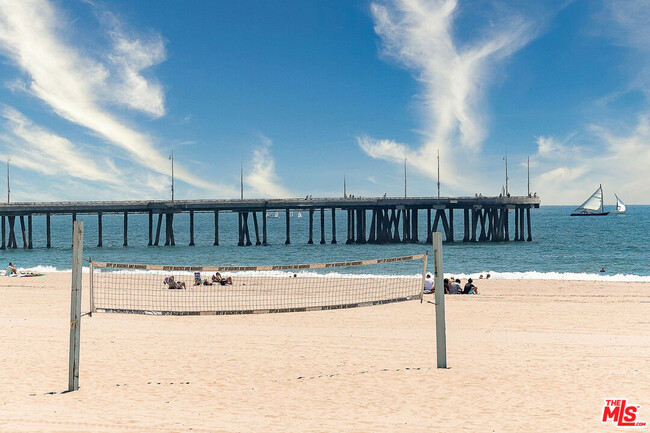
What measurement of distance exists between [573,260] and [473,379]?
127 feet

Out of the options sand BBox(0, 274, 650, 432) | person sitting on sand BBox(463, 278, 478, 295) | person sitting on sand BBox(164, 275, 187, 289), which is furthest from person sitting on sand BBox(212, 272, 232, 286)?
person sitting on sand BBox(463, 278, 478, 295)

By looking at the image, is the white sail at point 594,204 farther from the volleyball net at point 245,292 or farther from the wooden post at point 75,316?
the wooden post at point 75,316

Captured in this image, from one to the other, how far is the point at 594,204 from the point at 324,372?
16420 cm

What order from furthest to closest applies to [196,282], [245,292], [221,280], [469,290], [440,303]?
[221,280] < [196,282] < [245,292] < [469,290] < [440,303]

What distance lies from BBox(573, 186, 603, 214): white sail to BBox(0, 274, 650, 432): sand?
154m

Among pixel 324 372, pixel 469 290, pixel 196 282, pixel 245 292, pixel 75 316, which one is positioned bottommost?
pixel 324 372

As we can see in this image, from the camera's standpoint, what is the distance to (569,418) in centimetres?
591

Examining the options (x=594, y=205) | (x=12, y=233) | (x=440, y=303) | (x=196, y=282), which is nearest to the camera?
(x=440, y=303)

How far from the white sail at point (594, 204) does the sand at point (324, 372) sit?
15380cm

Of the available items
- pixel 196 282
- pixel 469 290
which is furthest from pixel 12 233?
pixel 469 290

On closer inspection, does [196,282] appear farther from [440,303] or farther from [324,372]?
[440,303]

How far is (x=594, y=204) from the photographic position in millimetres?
149500

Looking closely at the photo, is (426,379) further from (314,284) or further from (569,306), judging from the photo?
(314,284)

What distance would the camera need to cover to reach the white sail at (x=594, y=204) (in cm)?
Result: 14850
